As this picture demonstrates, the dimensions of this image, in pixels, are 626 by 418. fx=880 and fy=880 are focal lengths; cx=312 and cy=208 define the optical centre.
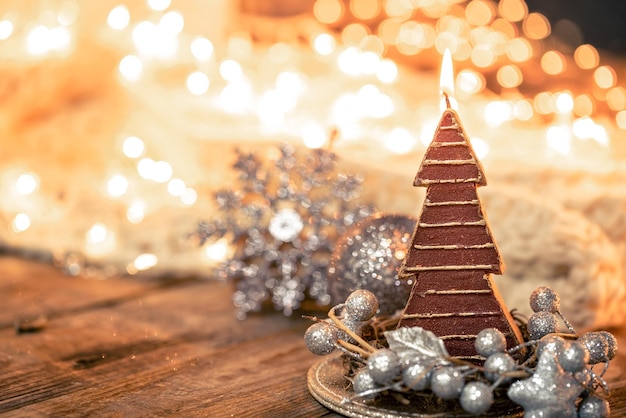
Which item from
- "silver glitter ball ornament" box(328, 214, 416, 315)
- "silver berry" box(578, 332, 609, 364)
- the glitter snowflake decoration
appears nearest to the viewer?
"silver berry" box(578, 332, 609, 364)

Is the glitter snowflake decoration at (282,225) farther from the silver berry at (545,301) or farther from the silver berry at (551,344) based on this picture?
the silver berry at (551,344)

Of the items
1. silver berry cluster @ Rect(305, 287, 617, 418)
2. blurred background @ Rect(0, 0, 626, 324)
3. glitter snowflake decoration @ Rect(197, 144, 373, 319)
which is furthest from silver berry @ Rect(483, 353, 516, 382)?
glitter snowflake decoration @ Rect(197, 144, 373, 319)

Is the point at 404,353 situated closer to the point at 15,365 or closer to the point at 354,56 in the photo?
the point at 15,365

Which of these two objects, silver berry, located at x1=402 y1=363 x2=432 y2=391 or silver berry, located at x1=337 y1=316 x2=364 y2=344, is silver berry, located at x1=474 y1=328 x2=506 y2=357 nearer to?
silver berry, located at x1=402 y1=363 x2=432 y2=391

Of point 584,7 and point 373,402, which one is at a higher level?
point 584,7

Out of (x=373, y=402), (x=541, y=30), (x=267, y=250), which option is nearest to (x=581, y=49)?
(x=541, y=30)

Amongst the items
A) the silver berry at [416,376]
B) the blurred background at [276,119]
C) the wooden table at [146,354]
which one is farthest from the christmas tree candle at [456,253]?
the blurred background at [276,119]
